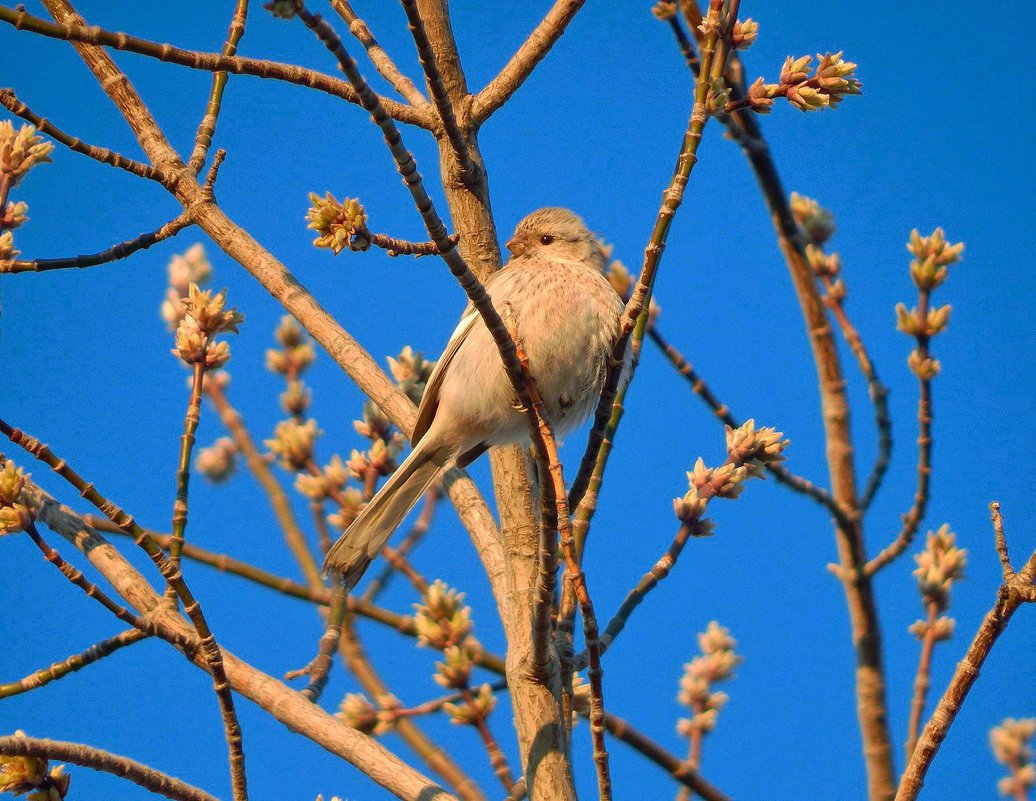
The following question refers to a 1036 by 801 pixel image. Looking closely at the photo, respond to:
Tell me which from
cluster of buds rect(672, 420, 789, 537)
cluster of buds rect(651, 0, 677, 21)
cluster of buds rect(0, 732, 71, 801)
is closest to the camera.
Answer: cluster of buds rect(0, 732, 71, 801)

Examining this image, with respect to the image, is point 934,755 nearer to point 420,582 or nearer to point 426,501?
point 420,582

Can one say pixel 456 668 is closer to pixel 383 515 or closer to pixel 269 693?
pixel 269 693

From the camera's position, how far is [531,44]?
12.1 feet

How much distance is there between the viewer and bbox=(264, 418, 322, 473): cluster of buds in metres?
4.00

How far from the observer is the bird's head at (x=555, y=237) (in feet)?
15.3

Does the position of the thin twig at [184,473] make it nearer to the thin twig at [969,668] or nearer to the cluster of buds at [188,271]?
the cluster of buds at [188,271]

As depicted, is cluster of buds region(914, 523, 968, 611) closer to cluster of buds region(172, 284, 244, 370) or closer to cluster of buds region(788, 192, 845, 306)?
cluster of buds region(788, 192, 845, 306)

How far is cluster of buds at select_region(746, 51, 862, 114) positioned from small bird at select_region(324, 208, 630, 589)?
1206 mm

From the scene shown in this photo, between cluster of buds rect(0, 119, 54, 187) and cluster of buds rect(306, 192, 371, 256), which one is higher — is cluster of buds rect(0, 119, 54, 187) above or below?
above

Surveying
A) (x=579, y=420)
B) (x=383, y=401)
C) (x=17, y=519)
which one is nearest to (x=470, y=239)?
(x=383, y=401)

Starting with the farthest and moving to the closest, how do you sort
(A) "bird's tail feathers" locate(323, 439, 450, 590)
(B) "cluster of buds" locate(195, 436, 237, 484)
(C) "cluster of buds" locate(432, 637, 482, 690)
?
(B) "cluster of buds" locate(195, 436, 237, 484) → (A) "bird's tail feathers" locate(323, 439, 450, 590) → (C) "cluster of buds" locate(432, 637, 482, 690)

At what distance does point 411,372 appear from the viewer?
4.28 metres

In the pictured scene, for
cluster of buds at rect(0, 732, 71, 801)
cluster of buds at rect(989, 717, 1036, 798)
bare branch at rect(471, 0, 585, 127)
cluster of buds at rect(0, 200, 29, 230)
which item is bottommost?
cluster of buds at rect(0, 732, 71, 801)

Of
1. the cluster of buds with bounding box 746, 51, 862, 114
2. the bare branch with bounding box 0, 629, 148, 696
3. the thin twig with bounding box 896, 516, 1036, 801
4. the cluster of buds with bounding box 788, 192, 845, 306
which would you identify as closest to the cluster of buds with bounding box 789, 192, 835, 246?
the cluster of buds with bounding box 788, 192, 845, 306
